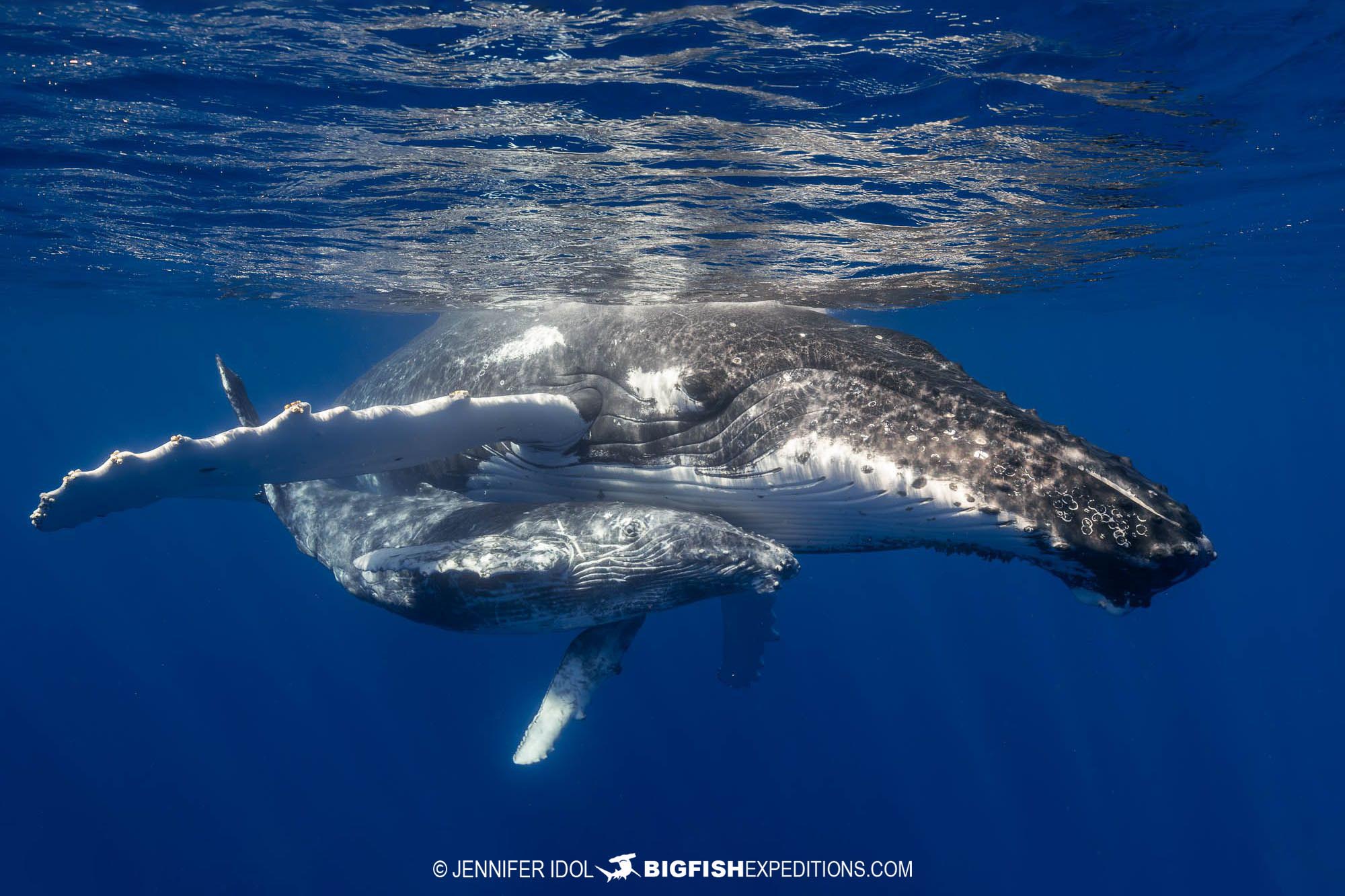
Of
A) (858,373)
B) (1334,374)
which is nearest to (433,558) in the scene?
(858,373)

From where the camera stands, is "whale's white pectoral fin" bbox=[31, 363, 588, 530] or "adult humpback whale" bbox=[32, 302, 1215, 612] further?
"whale's white pectoral fin" bbox=[31, 363, 588, 530]

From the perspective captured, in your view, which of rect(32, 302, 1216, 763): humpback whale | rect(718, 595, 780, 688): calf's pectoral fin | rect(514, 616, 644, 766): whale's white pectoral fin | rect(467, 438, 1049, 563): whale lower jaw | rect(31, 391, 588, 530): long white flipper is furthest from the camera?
rect(718, 595, 780, 688): calf's pectoral fin

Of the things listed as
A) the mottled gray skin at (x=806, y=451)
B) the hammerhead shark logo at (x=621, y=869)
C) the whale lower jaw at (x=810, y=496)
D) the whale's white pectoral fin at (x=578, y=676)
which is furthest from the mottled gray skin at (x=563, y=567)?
the hammerhead shark logo at (x=621, y=869)

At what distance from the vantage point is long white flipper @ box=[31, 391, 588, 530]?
210 inches

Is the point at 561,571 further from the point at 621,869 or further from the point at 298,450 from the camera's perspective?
the point at 621,869

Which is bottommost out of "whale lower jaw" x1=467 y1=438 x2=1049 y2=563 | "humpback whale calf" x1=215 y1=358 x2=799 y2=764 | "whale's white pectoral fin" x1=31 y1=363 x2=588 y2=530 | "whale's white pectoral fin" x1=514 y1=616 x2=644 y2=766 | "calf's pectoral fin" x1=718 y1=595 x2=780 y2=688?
"calf's pectoral fin" x1=718 y1=595 x2=780 y2=688

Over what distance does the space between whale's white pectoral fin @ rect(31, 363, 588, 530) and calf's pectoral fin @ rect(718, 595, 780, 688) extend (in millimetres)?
6769

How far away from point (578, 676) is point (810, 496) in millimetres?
2943

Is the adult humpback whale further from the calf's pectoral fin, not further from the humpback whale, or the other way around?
the calf's pectoral fin

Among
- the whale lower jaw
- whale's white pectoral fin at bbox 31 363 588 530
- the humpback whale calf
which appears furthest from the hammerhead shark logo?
whale's white pectoral fin at bbox 31 363 588 530

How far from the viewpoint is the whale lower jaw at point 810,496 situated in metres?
4.89

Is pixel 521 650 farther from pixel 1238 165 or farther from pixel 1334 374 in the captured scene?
pixel 1334 374

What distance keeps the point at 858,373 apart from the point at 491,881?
23502 millimetres

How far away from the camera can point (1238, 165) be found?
12750 millimetres
